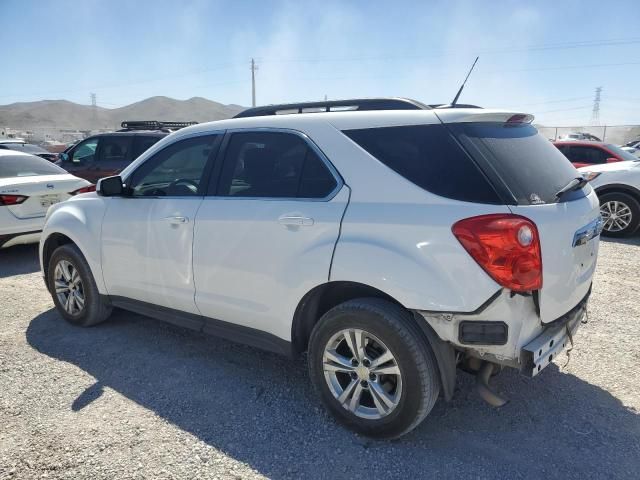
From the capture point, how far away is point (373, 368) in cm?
260

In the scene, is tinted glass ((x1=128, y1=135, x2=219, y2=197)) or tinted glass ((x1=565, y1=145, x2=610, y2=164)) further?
tinted glass ((x1=565, y1=145, x2=610, y2=164))

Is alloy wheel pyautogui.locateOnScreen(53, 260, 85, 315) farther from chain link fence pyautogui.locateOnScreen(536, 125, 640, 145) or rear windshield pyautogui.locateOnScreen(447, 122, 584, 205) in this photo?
chain link fence pyautogui.locateOnScreen(536, 125, 640, 145)

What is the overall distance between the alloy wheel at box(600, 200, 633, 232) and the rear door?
5889 millimetres

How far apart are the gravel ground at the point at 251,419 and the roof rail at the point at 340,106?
73.7 inches

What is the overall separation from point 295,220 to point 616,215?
708 cm

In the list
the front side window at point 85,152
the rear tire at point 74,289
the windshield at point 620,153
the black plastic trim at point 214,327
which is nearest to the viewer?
the black plastic trim at point 214,327

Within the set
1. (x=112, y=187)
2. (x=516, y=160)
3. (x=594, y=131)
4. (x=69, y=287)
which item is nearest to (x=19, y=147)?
(x=69, y=287)

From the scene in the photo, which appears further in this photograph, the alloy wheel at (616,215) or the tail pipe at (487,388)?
the alloy wheel at (616,215)

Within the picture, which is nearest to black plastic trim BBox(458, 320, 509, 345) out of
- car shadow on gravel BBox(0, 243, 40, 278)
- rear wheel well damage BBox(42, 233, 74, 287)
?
rear wheel well damage BBox(42, 233, 74, 287)

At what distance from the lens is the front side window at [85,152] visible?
10.0 meters

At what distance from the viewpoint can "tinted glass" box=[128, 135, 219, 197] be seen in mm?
3404

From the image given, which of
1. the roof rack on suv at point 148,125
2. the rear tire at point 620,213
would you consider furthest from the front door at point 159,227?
the roof rack on suv at point 148,125

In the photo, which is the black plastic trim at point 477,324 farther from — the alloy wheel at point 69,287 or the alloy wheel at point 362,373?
the alloy wheel at point 69,287

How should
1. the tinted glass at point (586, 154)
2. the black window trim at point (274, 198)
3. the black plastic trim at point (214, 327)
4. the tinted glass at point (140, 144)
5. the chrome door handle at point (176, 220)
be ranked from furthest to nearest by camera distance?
the tinted glass at point (140, 144) < the tinted glass at point (586, 154) < the chrome door handle at point (176, 220) < the black plastic trim at point (214, 327) < the black window trim at point (274, 198)
